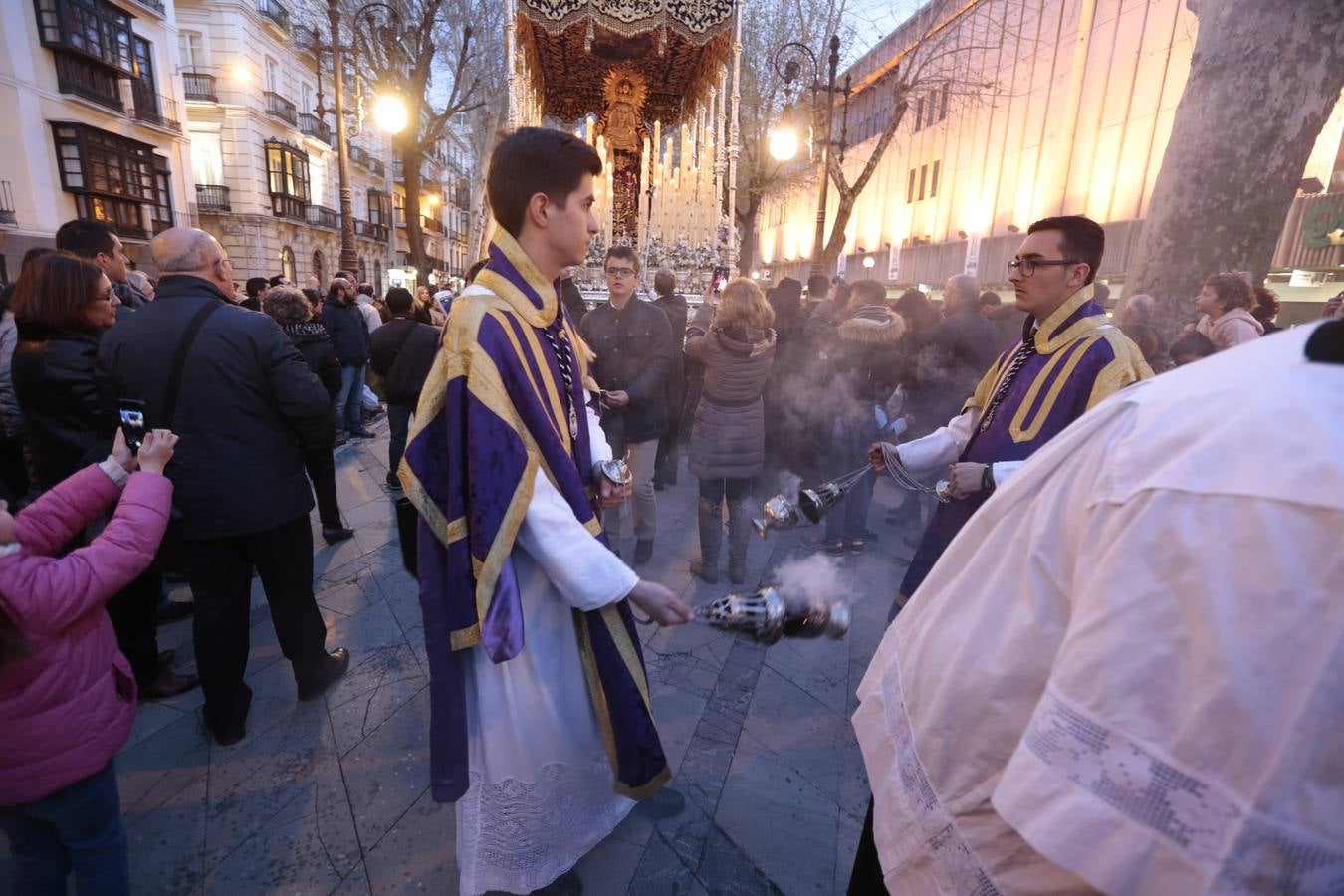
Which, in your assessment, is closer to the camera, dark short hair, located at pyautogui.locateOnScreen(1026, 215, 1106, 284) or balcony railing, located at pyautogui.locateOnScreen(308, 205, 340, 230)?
A: dark short hair, located at pyautogui.locateOnScreen(1026, 215, 1106, 284)

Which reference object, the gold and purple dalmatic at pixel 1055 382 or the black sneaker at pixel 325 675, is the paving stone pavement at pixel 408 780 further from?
the gold and purple dalmatic at pixel 1055 382

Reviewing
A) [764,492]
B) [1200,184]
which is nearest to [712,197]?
[764,492]

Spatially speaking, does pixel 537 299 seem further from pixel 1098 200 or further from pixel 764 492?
pixel 1098 200

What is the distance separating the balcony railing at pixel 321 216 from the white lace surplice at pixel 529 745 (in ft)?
114

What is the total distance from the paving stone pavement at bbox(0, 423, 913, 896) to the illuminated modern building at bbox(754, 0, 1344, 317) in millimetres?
15361

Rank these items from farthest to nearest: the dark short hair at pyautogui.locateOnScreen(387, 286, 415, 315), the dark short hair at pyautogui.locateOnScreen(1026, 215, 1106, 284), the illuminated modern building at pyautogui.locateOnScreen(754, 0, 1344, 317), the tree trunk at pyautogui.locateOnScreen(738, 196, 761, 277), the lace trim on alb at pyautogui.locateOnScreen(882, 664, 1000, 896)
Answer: the tree trunk at pyautogui.locateOnScreen(738, 196, 761, 277), the illuminated modern building at pyautogui.locateOnScreen(754, 0, 1344, 317), the dark short hair at pyautogui.locateOnScreen(387, 286, 415, 315), the dark short hair at pyautogui.locateOnScreen(1026, 215, 1106, 284), the lace trim on alb at pyautogui.locateOnScreen(882, 664, 1000, 896)

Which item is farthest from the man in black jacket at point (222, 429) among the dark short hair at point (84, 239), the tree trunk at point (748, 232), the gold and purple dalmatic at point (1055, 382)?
Answer: the tree trunk at point (748, 232)

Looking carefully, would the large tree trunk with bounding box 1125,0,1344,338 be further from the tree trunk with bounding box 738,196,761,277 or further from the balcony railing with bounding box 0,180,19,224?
the balcony railing with bounding box 0,180,19,224

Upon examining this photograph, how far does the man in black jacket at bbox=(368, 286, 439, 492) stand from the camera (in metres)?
5.14

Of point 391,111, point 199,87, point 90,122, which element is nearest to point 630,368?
point 391,111

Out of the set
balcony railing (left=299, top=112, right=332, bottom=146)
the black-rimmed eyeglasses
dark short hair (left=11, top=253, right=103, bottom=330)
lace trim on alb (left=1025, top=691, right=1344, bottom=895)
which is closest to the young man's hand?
lace trim on alb (left=1025, top=691, right=1344, bottom=895)

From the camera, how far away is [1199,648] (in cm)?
66

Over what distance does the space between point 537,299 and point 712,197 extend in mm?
6711

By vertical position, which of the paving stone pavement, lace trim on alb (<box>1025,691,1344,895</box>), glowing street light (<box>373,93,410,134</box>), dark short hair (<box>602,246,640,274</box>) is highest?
glowing street light (<box>373,93,410,134</box>)
